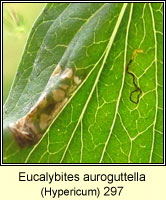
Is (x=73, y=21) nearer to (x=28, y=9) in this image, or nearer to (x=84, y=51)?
(x=84, y=51)

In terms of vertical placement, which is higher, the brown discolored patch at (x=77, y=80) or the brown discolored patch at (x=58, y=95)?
the brown discolored patch at (x=77, y=80)

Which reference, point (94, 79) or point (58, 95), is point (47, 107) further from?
point (94, 79)

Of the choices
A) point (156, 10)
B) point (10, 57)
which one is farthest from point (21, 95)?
point (10, 57)

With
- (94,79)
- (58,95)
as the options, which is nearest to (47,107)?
(58,95)

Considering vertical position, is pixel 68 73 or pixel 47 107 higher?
pixel 68 73

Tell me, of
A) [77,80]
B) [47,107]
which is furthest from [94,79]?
[47,107]
